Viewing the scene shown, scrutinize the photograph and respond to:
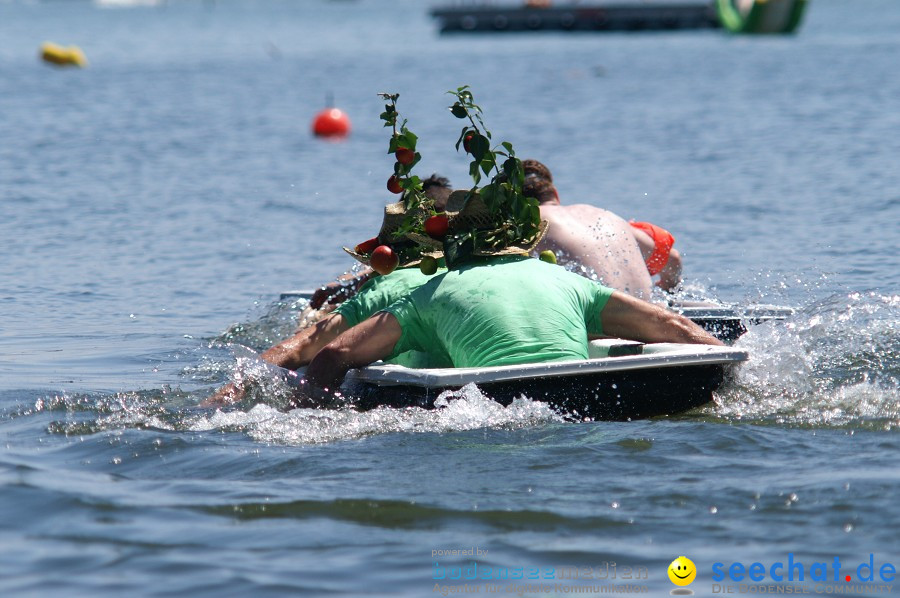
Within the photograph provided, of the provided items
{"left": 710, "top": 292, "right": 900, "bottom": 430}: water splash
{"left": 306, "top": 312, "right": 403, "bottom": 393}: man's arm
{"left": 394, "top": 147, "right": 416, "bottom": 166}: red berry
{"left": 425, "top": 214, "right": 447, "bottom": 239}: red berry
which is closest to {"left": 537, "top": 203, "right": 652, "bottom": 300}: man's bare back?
{"left": 710, "top": 292, "right": 900, "bottom": 430}: water splash

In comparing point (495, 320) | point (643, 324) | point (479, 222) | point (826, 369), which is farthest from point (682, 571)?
point (826, 369)

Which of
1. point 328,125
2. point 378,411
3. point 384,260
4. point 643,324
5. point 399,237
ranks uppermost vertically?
point 328,125

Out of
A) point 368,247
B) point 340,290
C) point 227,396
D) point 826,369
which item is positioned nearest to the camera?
point 227,396

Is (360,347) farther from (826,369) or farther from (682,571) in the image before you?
(826,369)

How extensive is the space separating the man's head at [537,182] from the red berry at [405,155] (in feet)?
4.39

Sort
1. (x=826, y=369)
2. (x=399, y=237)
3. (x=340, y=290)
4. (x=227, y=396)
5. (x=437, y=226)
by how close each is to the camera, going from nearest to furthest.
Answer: (x=437, y=226)
(x=227, y=396)
(x=399, y=237)
(x=826, y=369)
(x=340, y=290)

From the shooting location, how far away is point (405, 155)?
7539mm

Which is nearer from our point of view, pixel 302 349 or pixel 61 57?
pixel 302 349

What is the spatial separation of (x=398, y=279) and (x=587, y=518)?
246 cm

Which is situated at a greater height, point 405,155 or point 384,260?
point 405,155

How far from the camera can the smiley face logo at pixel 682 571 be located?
4621mm

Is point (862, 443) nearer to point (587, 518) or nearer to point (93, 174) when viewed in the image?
point (587, 518)

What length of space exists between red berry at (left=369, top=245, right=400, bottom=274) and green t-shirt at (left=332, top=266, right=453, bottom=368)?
10 centimetres

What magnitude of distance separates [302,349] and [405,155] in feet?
4.09
